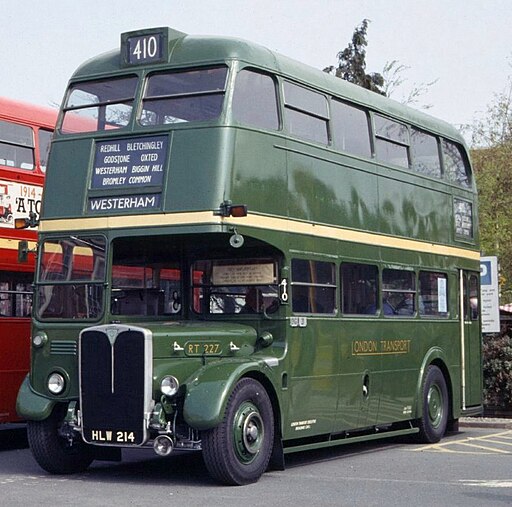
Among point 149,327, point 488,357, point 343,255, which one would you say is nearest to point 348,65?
point 488,357

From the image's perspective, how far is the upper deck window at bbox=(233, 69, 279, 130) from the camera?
12836 millimetres

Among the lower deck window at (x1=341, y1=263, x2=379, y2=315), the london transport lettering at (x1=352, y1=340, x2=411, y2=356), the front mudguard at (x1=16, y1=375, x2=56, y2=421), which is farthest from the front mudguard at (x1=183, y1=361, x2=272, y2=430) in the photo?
the london transport lettering at (x1=352, y1=340, x2=411, y2=356)

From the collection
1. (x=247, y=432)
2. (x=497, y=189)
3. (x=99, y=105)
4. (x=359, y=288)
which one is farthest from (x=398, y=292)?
(x=497, y=189)

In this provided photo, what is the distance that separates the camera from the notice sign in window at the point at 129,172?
12.8 meters

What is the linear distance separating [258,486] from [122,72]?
4671 millimetres

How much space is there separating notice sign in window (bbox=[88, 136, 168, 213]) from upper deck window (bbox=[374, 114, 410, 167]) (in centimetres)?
405

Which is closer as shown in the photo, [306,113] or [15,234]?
[306,113]

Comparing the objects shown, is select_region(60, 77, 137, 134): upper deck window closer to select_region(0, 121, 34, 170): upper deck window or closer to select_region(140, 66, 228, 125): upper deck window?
select_region(140, 66, 228, 125): upper deck window

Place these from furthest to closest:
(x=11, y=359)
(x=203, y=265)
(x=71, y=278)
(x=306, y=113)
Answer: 1. (x=11, y=359)
2. (x=306, y=113)
3. (x=203, y=265)
4. (x=71, y=278)

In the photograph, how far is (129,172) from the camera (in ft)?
42.3

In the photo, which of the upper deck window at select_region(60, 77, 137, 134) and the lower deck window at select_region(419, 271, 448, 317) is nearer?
the upper deck window at select_region(60, 77, 137, 134)

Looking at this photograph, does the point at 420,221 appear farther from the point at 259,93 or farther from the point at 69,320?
the point at 69,320

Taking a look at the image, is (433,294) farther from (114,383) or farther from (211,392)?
(114,383)

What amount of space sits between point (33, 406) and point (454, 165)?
330 inches
